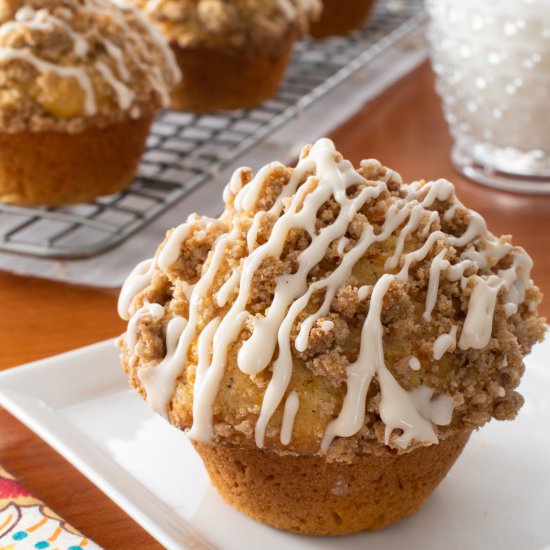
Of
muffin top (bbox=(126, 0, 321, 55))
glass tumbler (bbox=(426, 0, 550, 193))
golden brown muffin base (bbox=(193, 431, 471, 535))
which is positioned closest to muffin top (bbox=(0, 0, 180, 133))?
muffin top (bbox=(126, 0, 321, 55))

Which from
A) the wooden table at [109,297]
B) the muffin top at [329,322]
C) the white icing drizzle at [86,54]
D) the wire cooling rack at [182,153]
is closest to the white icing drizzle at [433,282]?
the muffin top at [329,322]

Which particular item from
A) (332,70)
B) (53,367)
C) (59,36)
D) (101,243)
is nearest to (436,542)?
(53,367)

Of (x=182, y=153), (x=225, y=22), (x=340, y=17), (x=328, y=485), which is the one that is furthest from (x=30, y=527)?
(x=340, y=17)

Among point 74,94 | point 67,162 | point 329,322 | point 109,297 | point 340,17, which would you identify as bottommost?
point 340,17

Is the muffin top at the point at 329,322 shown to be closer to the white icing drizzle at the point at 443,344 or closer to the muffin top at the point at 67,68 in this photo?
the white icing drizzle at the point at 443,344

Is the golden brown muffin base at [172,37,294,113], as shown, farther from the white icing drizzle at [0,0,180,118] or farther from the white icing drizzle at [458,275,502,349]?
the white icing drizzle at [458,275,502,349]

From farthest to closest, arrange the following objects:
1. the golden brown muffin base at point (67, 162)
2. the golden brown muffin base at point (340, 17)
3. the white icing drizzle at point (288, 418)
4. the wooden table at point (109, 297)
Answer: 1. the golden brown muffin base at point (340, 17)
2. the golden brown muffin base at point (67, 162)
3. the wooden table at point (109, 297)
4. the white icing drizzle at point (288, 418)

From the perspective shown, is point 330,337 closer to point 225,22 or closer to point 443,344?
point 443,344

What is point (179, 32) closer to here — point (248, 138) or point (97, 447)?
point (248, 138)
